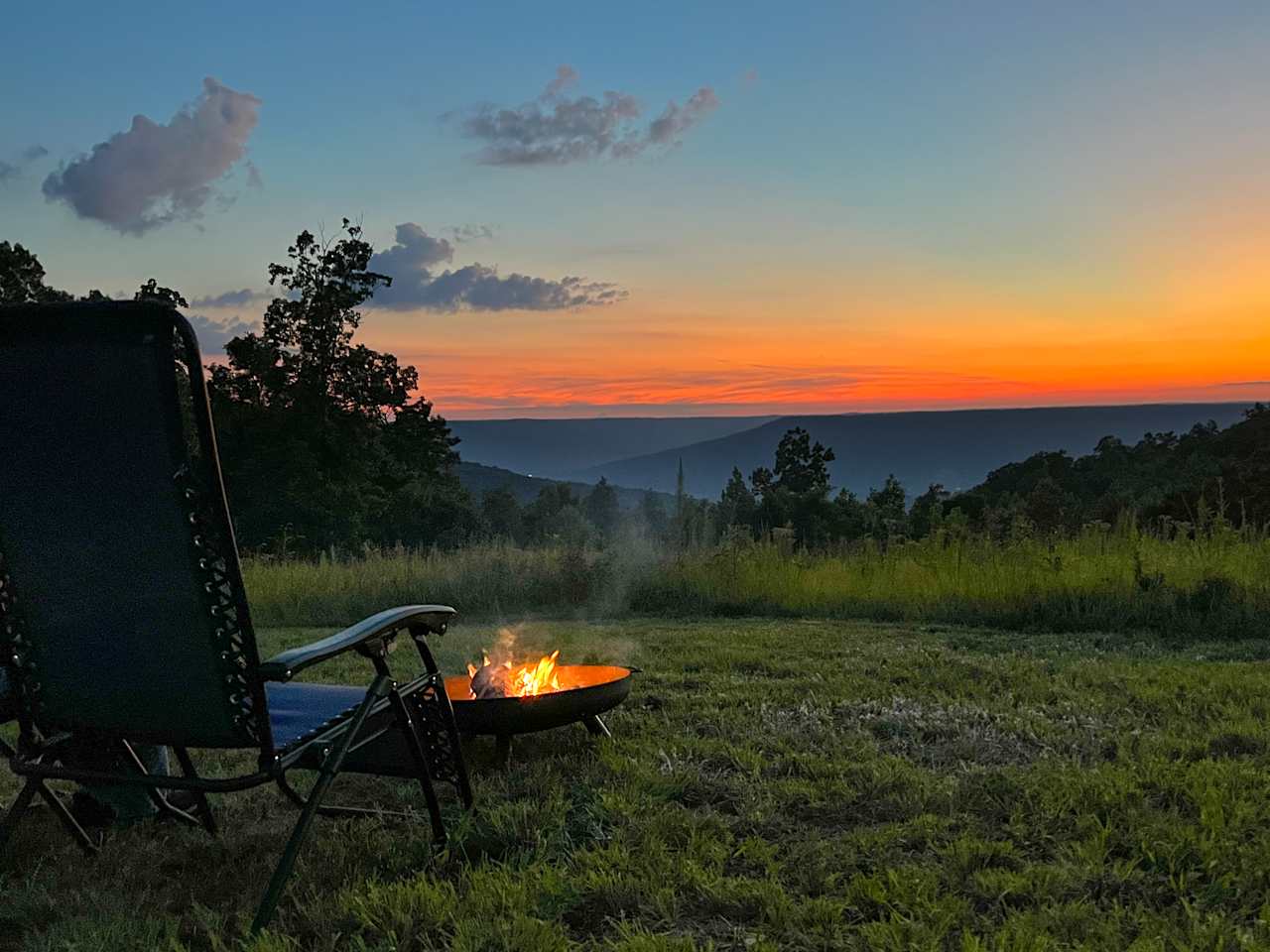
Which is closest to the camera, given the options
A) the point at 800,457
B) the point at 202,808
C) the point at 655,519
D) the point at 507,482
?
the point at 202,808

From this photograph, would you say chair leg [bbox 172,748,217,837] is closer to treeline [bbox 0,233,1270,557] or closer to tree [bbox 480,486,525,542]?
treeline [bbox 0,233,1270,557]

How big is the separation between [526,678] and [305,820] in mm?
1571

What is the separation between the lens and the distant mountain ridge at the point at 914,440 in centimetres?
5944

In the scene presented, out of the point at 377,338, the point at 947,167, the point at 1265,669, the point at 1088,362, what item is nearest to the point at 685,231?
the point at 947,167

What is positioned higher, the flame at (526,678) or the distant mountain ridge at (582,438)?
the distant mountain ridge at (582,438)

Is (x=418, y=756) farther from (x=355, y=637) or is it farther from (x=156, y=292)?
(x=156, y=292)

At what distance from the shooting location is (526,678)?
11.6 feet

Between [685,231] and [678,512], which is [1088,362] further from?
[678,512]

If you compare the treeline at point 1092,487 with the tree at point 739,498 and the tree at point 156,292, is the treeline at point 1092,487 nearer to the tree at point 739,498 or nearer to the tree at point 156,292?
the tree at point 739,498

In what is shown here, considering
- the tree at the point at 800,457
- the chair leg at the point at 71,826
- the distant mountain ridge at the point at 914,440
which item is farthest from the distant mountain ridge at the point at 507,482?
the chair leg at the point at 71,826

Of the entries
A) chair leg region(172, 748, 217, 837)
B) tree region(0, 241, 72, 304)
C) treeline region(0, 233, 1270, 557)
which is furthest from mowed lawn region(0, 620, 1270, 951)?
tree region(0, 241, 72, 304)

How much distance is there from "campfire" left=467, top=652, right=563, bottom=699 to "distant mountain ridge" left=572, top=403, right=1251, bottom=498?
52.3m

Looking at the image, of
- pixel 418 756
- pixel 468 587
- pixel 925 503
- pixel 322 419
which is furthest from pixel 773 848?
pixel 322 419

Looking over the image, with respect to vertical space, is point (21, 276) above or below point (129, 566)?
above
